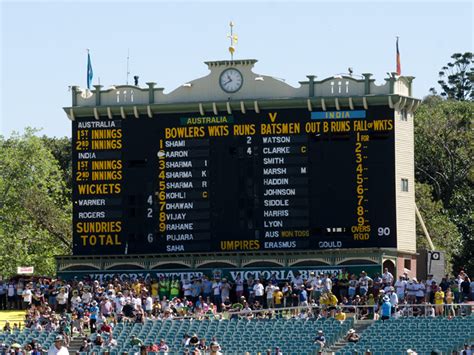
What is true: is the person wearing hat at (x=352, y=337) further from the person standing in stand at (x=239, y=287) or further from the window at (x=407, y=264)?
the window at (x=407, y=264)

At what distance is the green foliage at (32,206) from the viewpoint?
79812mm

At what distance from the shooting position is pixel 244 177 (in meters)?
54.8

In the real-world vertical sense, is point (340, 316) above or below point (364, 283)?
below

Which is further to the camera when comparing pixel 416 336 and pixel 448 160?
pixel 448 160

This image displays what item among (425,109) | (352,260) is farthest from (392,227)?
(425,109)

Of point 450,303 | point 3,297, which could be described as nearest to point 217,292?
point 450,303

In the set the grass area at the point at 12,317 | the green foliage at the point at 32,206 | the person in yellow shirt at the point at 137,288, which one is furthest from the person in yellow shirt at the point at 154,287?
the green foliage at the point at 32,206

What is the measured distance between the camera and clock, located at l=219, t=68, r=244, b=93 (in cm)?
5628

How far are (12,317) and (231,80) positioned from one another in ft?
35.8

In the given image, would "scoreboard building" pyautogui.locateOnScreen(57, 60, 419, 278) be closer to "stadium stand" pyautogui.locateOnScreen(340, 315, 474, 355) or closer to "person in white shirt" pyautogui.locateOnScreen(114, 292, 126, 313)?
"person in white shirt" pyautogui.locateOnScreen(114, 292, 126, 313)

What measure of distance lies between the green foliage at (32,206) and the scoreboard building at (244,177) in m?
22.9

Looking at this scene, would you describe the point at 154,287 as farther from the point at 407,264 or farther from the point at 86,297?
the point at 407,264

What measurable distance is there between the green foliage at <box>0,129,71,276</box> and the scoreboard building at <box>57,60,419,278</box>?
22.9 meters

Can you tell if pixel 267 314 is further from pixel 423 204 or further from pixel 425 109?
pixel 425 109
